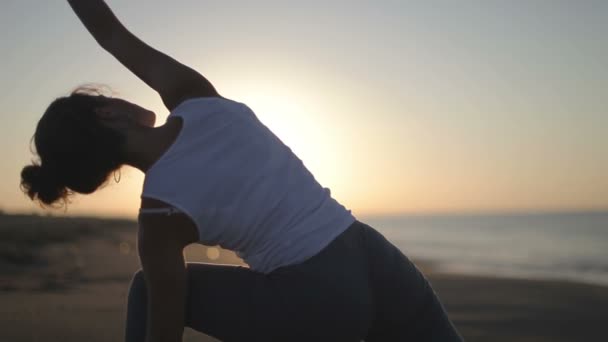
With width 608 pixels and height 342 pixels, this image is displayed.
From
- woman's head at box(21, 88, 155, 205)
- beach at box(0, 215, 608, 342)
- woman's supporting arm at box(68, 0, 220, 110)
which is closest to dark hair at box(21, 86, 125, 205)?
woman's head at box(21, 88, 155, 205)

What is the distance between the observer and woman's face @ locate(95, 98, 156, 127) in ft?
5.09

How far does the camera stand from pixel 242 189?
1.46 metres

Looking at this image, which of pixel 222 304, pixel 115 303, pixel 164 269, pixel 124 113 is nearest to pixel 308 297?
pixel 222 304

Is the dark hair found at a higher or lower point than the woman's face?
lower

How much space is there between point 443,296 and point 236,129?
6.96 meters

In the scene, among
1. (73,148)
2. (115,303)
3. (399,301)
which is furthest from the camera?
(115,303)

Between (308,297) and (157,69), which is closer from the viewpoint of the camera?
(308,297)

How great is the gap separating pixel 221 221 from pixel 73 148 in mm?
382

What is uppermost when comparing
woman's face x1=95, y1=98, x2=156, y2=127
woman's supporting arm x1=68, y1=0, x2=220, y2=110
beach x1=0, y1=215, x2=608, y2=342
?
woman's supporting arm x1=68, y1=0, x2=220, y2=110

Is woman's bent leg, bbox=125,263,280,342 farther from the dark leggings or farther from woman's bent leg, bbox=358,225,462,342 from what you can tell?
woman's bent leg, bbox=358,225,462,342

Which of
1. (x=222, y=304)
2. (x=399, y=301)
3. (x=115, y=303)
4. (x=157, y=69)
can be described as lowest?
(x=115, y=303)

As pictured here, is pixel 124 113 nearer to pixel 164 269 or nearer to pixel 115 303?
pixel 164 269

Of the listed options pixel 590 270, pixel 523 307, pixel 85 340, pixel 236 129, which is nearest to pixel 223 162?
pixel 236 129

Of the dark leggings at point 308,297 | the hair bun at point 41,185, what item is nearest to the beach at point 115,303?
the hair bun at point 41,185
